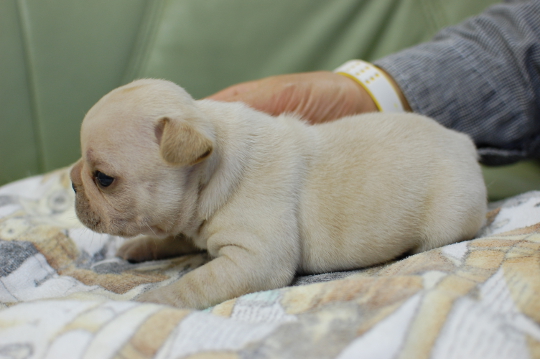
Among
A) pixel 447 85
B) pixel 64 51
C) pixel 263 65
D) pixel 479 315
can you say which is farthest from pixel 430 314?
pixel 64 51

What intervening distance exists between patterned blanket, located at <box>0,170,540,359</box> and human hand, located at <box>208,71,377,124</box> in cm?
106

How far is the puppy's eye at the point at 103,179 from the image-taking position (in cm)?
141

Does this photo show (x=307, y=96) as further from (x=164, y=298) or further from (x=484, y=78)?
(x=164, y=298)

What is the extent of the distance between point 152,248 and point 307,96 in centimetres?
114

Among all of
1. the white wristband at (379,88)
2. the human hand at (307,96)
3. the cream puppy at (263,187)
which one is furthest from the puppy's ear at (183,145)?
the white wristband at (379,88)

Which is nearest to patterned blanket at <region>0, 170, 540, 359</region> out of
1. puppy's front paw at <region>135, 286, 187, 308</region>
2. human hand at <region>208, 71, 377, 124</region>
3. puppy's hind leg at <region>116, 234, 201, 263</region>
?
puppy's front paw at <region>135, 286, 187, 308</region>

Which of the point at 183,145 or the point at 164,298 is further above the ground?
the point at 183,145

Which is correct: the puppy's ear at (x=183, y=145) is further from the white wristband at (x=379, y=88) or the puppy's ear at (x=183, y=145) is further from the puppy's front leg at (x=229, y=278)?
the white wristband at (x=379, y=88)

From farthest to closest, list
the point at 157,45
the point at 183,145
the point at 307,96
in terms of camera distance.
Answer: the point at 157,45
the point at 307,96
the point at 183,145

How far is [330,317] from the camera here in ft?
3.27

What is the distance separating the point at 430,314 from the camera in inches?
36.5

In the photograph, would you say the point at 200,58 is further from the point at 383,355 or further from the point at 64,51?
the point at 383,355

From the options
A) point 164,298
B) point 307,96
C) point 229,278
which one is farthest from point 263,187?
point 307,96

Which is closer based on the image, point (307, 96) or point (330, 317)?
point (330, 317)
